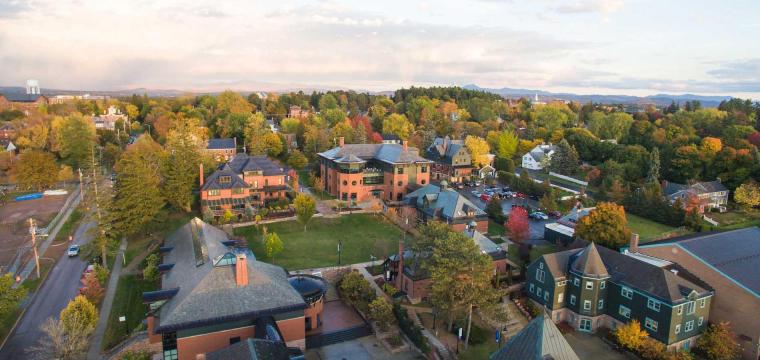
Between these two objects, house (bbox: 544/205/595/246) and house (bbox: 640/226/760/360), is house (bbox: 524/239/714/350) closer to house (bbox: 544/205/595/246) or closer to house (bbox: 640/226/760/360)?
house (bbox: 640/226/760/360)

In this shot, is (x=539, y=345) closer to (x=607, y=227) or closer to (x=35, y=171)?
(x=607, y=227)

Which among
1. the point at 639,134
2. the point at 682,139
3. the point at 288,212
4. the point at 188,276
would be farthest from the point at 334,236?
the point at 639,134

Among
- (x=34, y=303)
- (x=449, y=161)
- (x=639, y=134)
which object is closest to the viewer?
(x=34, y=303)

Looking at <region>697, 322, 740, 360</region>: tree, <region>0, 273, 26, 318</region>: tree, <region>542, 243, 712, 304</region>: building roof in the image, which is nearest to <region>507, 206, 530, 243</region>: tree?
<region>542, 243, 712, 304</region>: building roof

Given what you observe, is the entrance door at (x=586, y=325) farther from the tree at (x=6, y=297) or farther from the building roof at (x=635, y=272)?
the tree at (x=6, y=297)

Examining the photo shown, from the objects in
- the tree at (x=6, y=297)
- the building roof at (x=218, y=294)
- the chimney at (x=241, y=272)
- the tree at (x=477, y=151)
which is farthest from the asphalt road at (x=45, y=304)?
the tree at (x=477, y=151)

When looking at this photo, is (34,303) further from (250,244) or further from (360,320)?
(360,320)

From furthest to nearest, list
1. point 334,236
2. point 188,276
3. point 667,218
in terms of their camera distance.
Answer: point 667,218 → point 334,236 → point 188,276
